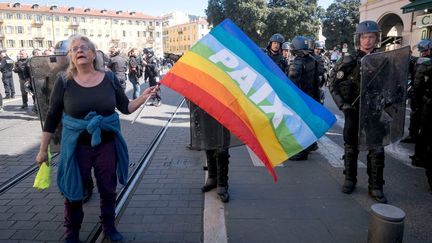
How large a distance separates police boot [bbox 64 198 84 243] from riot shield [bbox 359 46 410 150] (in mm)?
3102

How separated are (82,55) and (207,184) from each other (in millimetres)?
2364

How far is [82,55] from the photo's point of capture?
2922 mm

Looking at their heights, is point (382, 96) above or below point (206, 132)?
above

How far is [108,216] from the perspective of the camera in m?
3.25

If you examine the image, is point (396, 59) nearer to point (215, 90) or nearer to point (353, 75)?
point (353, 75)

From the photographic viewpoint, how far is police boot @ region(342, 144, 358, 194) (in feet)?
14.9

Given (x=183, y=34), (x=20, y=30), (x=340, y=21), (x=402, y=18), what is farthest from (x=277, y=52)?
(x=183, y=34)

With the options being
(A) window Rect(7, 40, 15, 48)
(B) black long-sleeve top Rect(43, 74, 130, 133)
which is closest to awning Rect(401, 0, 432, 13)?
(B) black long-sleeve top Rect(43, 74, 130, 133)

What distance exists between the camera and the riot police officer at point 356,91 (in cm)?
422

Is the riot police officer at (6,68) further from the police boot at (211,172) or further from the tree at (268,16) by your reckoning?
the tree at (268,16)

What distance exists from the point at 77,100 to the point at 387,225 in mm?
2722

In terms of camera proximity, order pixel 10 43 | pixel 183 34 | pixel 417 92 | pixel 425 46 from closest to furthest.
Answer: pixel 417 92 → pixel 425 46 → pixel 10 43 → pixel 183 34

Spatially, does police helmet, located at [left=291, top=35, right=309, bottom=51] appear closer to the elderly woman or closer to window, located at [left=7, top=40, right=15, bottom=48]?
the elderly woman

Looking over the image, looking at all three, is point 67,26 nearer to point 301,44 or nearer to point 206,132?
point 301,44
